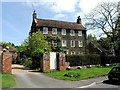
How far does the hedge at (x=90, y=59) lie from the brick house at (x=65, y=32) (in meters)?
13.3

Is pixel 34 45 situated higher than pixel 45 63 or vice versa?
pixel 34 45

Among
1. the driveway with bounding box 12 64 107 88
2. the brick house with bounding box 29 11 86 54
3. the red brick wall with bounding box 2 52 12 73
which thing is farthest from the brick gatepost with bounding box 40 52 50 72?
the brick house with bounding box 29 11 86 54

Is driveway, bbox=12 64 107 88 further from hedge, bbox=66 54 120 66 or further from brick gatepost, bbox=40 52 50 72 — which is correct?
hedge, bbox=66 54 120 66

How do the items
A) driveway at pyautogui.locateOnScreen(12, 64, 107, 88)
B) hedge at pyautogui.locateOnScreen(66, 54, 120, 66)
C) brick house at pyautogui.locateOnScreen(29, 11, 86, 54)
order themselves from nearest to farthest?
driveway at pyautogui.locateOnScreen(12, 64, 107, 88)
hedge at pyautogui.locateOnScreen(66, 54, 120, 66)
brick house at pyautogui.locateOnScreen(29, 11, 86, 54)

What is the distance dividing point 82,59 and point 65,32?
21089 mm

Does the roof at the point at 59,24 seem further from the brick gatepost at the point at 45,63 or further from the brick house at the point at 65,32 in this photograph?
the brick gatepost at the point at 45,63

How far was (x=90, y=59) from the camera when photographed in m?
37.7

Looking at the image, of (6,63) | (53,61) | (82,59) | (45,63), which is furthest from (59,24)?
(6,63)

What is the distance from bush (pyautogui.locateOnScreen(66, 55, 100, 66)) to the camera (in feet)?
112

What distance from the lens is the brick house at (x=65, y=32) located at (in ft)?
173

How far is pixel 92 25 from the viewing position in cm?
5272

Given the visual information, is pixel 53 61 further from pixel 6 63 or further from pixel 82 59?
pixel 82 59

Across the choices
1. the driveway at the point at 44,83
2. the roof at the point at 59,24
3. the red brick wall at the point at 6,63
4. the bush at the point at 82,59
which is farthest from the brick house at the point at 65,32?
the driveway at the point at 44,83

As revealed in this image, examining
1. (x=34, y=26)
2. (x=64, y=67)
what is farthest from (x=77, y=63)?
(x=34, y=26)
